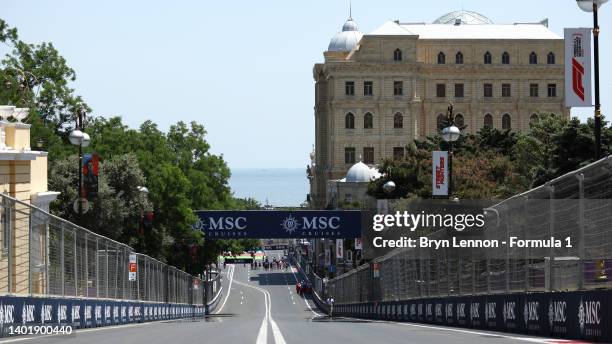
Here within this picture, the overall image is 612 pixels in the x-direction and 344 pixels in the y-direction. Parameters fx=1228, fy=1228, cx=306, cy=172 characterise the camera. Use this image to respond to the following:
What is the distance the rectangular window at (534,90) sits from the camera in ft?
537

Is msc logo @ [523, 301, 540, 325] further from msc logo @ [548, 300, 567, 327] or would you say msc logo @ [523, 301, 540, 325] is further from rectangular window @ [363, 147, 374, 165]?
rectangular window @ [363, 147, 374, 165]

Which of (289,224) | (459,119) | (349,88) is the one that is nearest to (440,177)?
(289,224)

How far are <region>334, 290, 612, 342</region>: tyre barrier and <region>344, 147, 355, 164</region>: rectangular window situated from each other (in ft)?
420

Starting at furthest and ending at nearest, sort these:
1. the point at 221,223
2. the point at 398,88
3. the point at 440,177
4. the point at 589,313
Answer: the point at 398,88
the point at 221,223
the point at 440,177
the point at 589,313

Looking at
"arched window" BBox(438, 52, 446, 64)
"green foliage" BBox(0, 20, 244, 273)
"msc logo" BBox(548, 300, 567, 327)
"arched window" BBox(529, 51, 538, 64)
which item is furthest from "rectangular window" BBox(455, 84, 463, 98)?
"msc logo" BBox(548, 300, 567, 327)

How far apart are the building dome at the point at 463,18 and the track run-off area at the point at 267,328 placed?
41.6 metres

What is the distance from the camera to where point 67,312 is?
23953 mm

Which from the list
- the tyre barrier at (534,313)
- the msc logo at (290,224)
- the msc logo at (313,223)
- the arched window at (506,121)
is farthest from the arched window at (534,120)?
the tyre barrier at (534,313)

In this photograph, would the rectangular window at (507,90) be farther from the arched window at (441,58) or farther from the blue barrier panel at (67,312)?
the blue barrier panel at (67,312)

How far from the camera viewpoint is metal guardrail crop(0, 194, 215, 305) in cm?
Result: 1942

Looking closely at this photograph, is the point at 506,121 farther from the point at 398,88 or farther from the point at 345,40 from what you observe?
the point at 345,40

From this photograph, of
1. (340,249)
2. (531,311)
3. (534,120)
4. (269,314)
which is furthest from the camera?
(534,120)

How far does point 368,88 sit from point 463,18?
22946 mm

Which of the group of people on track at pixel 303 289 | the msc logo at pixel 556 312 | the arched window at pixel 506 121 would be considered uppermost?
the arched window at pixel 506 121
